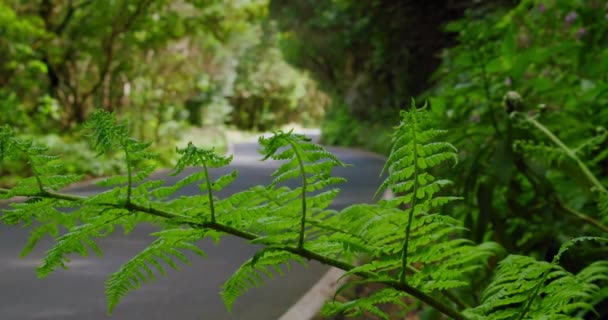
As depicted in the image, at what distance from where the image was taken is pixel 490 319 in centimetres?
87

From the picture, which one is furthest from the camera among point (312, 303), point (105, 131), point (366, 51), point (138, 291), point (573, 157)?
point (366, 51)

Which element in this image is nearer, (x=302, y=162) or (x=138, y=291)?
(x=302, y=162)

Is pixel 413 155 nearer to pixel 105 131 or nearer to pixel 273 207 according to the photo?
pixel 273 207

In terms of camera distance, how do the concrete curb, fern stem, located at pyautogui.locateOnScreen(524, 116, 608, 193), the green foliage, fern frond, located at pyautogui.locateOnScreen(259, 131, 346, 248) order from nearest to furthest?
1. fern frond, located at pyautogui.locateOnScreen(259, 131, 346, 248)
2. fern stem, located at pyautogui.locateOnScreen(524, 116, 608, 193)
3. the green foliage
4. the concrete curb

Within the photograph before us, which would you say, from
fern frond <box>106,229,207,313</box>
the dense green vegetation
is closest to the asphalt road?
the dense green vegetation

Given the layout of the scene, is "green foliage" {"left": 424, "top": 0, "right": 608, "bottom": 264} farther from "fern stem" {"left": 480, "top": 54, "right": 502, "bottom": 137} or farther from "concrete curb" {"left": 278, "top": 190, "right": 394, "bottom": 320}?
"concrete curb" {"left": 278, "top": 190, "right": 394, "bottom": 320}

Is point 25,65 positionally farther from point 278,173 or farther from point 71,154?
point 278,173

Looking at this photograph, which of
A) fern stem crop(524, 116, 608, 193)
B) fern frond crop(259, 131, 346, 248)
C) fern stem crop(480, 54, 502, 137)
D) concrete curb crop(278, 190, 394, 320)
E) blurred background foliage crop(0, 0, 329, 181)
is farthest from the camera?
blurred background foliage crop(0, 0, 329, 181)

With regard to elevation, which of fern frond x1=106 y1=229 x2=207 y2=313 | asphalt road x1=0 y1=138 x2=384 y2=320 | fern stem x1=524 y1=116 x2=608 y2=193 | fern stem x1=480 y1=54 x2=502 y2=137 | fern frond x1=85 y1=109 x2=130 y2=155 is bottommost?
asphalt road x1=0 y1=138 x2=384 y2=320

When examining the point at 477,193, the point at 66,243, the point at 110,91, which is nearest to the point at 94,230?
the point at 66,243

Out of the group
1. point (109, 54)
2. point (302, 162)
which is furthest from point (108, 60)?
point (302, 162)

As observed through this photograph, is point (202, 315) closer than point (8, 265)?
Yes

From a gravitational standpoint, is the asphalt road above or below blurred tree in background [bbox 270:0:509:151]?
below

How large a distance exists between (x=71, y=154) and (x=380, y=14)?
37.8ft
